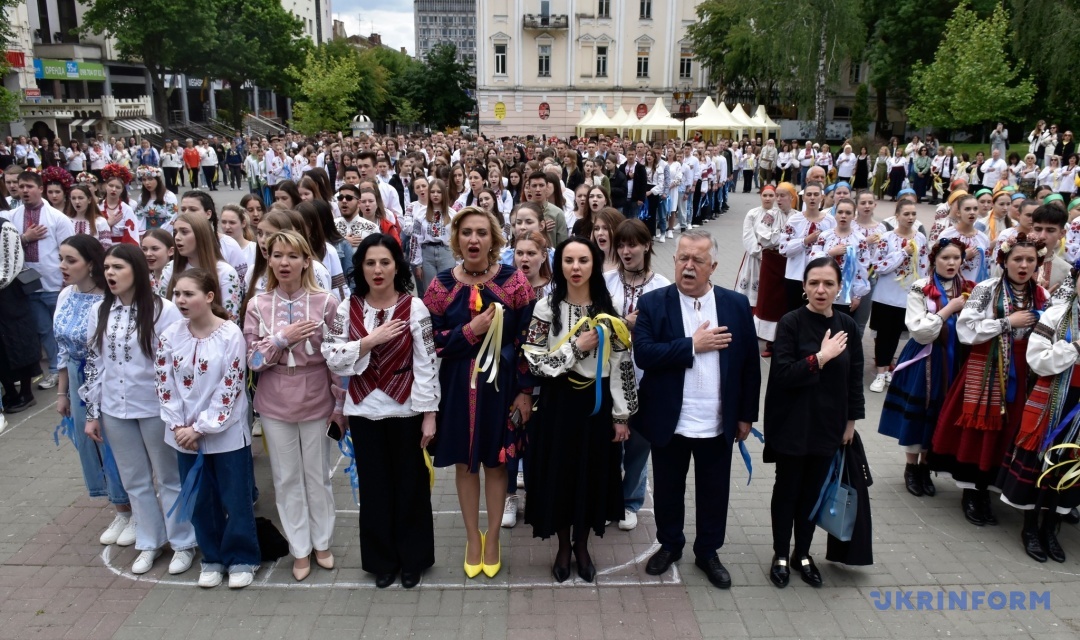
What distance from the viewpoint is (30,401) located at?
7129 mm

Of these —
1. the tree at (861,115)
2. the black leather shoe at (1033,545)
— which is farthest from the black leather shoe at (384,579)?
the tree at (861,115)

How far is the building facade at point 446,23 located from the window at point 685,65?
121 m

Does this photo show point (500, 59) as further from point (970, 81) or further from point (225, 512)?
point (225, 512)

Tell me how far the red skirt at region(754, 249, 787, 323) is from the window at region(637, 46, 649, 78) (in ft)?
171

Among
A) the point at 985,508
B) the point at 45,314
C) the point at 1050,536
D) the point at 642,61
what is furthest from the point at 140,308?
the point at 642,61

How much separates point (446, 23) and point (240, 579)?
180617mm

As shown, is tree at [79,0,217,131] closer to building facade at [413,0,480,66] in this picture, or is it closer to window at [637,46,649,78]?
window at [637,46,649,78]

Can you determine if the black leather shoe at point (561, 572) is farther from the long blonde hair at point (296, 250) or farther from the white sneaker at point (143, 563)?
the white sneaker at point (143, 563)

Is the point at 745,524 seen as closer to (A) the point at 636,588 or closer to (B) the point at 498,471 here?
(A) the point at 636,588

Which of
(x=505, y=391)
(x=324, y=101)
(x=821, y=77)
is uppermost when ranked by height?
(x=821, y=77)

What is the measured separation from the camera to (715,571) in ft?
14.2

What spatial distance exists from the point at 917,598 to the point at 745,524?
1.10 meters

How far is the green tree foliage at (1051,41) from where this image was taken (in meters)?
28.5

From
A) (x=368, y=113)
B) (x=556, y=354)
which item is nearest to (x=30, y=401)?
(x=556, y=354)
